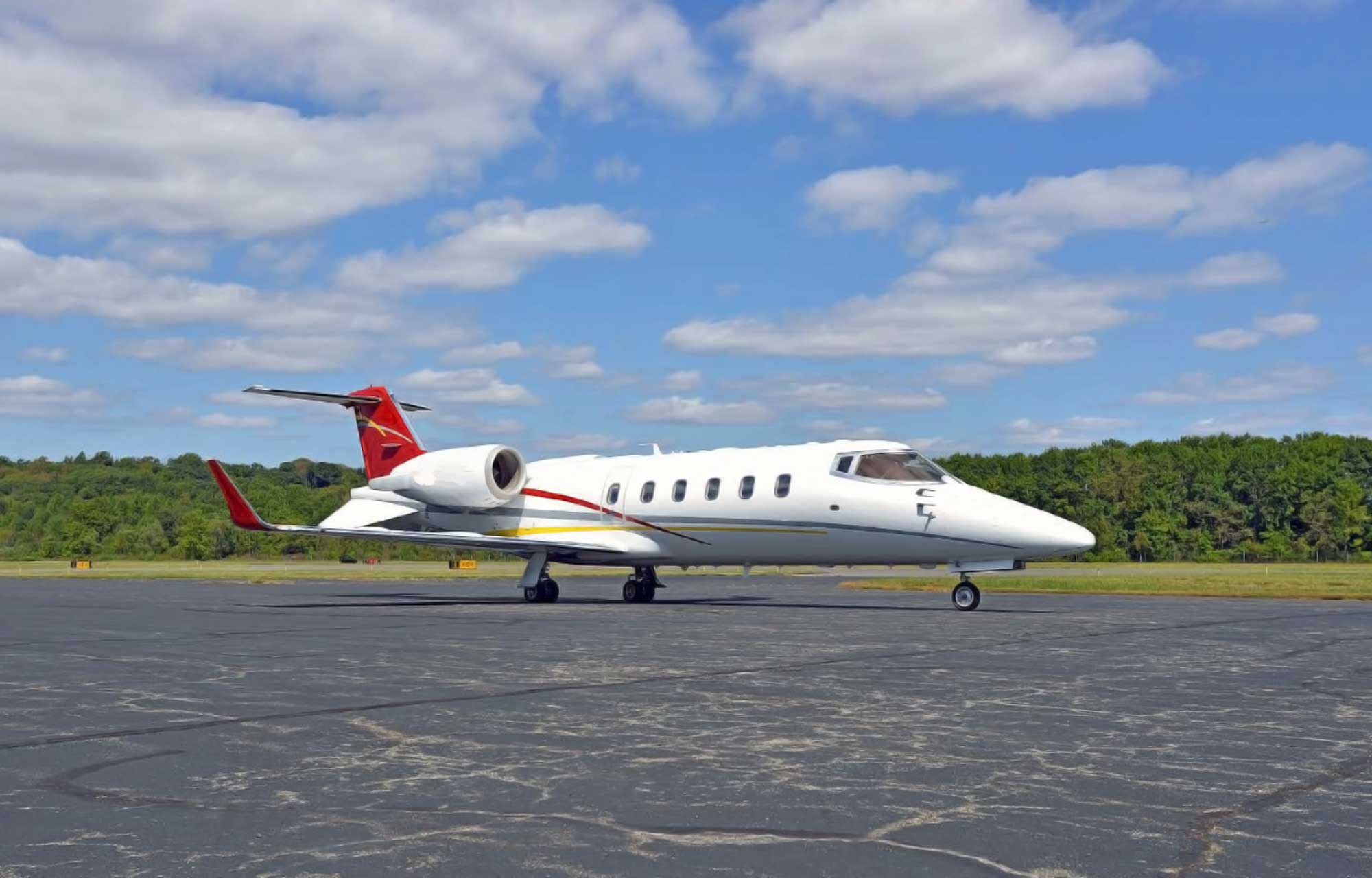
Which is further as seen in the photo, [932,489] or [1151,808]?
[932,489]

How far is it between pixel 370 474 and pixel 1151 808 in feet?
92.3

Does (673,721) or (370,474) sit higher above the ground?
(370,474)

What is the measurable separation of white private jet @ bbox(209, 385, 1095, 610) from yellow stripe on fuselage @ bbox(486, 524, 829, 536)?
0.03 m

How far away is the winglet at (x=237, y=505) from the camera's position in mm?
25953

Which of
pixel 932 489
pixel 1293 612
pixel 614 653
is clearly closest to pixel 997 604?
pixel 932 489

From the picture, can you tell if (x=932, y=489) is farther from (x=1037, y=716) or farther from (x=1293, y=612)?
(x=1037, y=716)

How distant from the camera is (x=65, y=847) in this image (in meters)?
5.30

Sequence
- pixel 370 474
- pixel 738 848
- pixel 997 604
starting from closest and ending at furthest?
1. pixel 738 848
2. pixel 997 604
3. pixel 370 474

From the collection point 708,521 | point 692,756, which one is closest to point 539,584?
point 708,521

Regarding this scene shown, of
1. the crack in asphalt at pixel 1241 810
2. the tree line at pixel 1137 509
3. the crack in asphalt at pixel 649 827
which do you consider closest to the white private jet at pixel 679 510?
the crack in asphalt at pixel 1241 810

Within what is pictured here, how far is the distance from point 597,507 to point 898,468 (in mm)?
7642

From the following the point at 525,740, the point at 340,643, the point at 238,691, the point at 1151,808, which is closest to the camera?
the point at 1151,808

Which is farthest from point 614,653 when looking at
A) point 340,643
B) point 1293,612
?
point 1293,612

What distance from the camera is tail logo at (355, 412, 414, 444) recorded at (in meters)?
31.4
